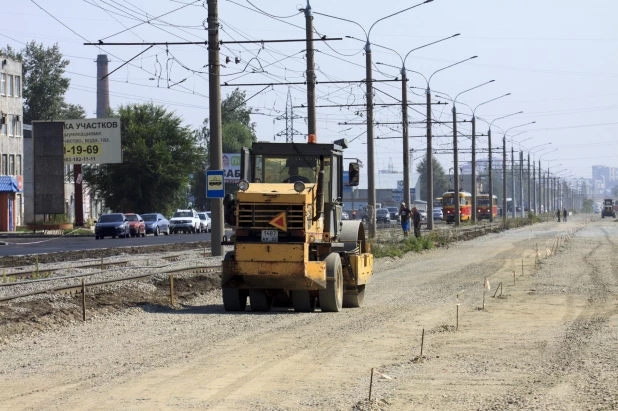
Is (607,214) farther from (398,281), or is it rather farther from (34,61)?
(398,281)

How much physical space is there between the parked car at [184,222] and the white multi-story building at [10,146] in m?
14.4

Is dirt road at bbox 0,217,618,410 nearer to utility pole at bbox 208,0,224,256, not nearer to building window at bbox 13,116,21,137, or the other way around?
utility pole at bbox 208,0,224,256

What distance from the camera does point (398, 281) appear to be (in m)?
27.9

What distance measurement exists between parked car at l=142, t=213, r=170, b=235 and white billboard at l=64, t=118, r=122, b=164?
14.7ft

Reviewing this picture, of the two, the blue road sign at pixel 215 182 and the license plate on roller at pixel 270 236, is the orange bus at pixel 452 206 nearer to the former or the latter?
the blue road sign at pixel 215 182

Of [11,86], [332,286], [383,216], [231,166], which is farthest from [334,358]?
[383,216]

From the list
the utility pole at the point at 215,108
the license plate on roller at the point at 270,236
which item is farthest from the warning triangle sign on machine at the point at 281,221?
the utility pole at the point at 215,108

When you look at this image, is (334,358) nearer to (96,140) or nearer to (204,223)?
(96,140)

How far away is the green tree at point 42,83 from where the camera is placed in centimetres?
12394

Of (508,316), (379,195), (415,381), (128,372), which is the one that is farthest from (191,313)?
(379,195)

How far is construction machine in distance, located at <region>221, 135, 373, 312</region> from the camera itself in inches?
708

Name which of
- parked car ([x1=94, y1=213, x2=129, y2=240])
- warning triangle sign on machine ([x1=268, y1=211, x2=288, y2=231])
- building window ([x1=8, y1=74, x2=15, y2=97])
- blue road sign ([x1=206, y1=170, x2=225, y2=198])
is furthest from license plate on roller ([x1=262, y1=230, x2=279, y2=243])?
building window ([x1=8, y1=74, x2=15, y2=97])

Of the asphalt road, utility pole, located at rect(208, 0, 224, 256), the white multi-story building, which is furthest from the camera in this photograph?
the white multi-story building

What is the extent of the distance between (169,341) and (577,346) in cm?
564
